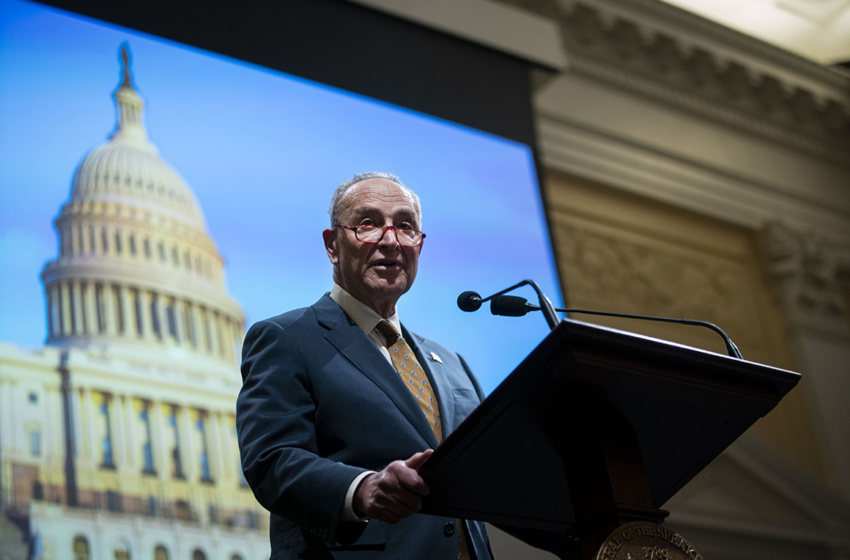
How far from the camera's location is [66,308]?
3.39 m

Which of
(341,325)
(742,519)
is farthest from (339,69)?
(742,519)

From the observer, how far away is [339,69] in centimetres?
470

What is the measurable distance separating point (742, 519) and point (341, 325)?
5142 mm

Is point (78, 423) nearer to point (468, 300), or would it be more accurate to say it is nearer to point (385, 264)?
point (385, 264)

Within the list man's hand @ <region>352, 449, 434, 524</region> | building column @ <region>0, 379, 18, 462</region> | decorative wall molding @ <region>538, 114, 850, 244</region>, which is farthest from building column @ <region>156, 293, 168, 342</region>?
decorative wall molding @ <region>538, 114, 850, 244</region>

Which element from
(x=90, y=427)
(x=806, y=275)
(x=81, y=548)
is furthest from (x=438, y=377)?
(x=806, y=275)

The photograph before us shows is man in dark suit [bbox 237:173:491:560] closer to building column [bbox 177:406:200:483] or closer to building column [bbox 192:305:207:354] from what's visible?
building column [bbox 177:406:200:483]

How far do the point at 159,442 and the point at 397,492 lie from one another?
2.31 meters

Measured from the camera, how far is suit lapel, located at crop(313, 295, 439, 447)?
1734 mm

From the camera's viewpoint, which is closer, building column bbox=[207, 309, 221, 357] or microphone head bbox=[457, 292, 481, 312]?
microphone head bbox=[457, 292, 481, 312]

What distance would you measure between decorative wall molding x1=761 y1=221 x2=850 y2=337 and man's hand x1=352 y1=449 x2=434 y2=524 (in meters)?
6.50

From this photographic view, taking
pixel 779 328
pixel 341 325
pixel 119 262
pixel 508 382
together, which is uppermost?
pixel 779 328

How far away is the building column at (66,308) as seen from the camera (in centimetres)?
336

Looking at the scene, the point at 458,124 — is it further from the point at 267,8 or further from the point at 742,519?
the point at 742,519
